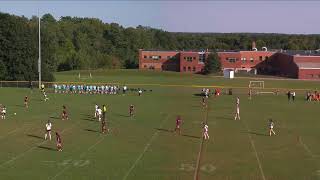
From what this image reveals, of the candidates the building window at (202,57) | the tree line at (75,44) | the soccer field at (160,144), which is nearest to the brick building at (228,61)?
the building window at (202,57)

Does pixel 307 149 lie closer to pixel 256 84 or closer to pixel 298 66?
pixel 256 84

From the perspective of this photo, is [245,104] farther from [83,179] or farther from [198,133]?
[83,179]

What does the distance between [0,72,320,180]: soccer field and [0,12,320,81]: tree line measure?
28.1m

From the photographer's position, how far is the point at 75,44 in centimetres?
15025

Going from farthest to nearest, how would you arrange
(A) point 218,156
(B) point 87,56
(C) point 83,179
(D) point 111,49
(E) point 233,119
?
(D) point 111,49 → (B) point 87,56 → (E) point 233,119 → (A) point 218,156 → (C) point 83,179

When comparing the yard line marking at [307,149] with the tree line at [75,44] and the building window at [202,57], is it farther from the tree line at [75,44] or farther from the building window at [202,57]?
the building window at [202,57]

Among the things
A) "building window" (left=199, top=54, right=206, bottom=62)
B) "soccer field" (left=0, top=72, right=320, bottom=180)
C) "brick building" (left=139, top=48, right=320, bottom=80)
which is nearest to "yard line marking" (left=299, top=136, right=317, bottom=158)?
"soccer field" (left=0, top=72, right=320, bottom=180)

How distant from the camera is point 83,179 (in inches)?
1022

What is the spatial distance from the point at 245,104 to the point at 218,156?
28.1m

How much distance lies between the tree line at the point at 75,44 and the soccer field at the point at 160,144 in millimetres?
28118

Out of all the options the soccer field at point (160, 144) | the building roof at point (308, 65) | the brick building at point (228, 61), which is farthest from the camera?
the brick building at point (228, 61)

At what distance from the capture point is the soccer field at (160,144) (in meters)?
27.7

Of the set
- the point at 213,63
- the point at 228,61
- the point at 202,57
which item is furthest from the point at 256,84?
the point at 228,61

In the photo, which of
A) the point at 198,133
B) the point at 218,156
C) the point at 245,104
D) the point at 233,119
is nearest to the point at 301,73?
the point at 245,104
